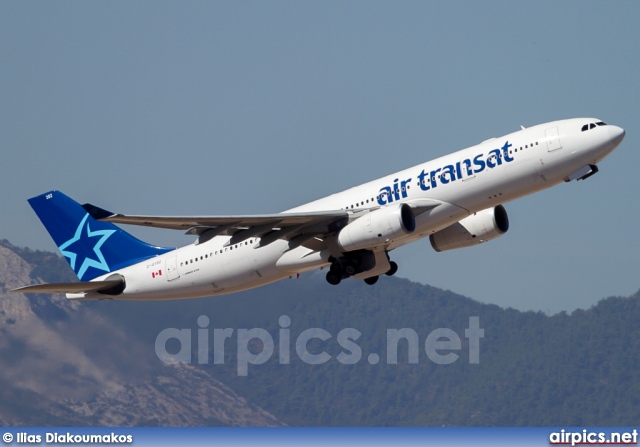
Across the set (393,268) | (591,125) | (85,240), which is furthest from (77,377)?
(591,125)

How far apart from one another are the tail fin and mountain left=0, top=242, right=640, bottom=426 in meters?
19.3

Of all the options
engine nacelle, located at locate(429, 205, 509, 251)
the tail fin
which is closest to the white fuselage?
engine nacelle, located at locate(429, 205, 509, 251)

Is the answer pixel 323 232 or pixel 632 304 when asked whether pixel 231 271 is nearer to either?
pixel 323 232

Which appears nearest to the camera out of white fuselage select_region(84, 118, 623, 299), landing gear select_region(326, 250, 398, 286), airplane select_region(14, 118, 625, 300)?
white fuselage select_region(84, 118, 623, 299)

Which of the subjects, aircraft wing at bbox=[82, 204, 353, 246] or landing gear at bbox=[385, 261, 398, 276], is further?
landing gear at bbox=[385, 261, 398, 276]

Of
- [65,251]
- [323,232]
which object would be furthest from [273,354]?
[323,232]

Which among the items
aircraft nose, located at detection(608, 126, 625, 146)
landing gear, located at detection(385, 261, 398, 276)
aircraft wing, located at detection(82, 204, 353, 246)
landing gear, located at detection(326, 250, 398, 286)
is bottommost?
landing gear, located at detection(326, 250, 398, 286)

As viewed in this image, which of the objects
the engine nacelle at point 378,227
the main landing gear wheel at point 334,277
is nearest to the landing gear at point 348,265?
the main landing gear wheel at point 334,277

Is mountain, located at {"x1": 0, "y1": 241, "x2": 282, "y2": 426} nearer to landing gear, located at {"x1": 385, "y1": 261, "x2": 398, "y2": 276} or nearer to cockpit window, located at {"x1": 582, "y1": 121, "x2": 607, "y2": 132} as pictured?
landing gear, located at {"x1": 385, "y1": 261, "x2": 398, "y2": 276}

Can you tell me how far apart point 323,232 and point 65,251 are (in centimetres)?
1324

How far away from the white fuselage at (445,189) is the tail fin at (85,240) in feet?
12.2

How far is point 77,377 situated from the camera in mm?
67250

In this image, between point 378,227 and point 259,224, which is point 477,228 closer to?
point 378,227

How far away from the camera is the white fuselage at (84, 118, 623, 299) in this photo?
38.7 metres
